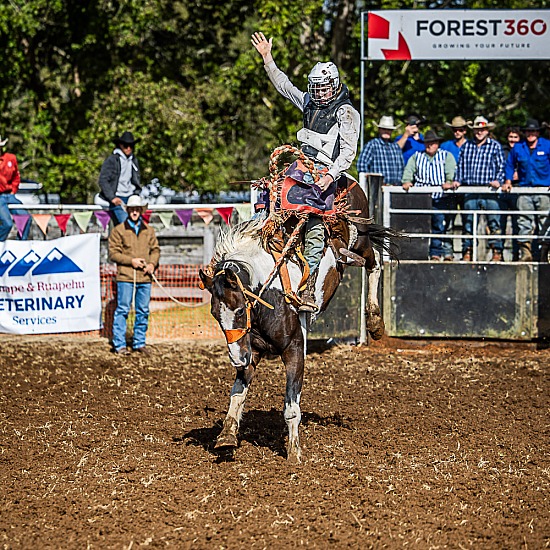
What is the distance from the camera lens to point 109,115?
65.0 feet

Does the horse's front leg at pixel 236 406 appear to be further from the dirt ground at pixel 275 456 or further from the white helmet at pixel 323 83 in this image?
the white helmet at pixel 323 83

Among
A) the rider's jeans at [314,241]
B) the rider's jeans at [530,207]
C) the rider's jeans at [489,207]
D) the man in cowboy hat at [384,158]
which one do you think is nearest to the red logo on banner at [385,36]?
the man in cowboy hat at [384,158]

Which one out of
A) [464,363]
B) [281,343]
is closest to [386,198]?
[464,363]

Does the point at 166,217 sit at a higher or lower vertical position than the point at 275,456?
higher

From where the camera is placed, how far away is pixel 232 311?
245 inches

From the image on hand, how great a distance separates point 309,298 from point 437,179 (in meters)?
6.03

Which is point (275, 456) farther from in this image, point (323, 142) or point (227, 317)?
point (323, 142)

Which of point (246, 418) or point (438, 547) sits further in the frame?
point (246, 418)

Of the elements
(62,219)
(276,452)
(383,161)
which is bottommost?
(276,452)

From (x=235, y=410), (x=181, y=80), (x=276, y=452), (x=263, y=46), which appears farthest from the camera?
(x=181, y=80)

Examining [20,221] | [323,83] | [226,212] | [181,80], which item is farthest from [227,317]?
[181,80]

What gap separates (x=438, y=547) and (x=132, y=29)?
17017 millimetres

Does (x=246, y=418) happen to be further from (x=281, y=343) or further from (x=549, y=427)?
(x=549, y=427)

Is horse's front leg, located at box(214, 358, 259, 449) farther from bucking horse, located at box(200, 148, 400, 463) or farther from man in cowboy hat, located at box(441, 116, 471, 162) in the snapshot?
man in cowboy hat, located at box(441, 116, 471, 162)
